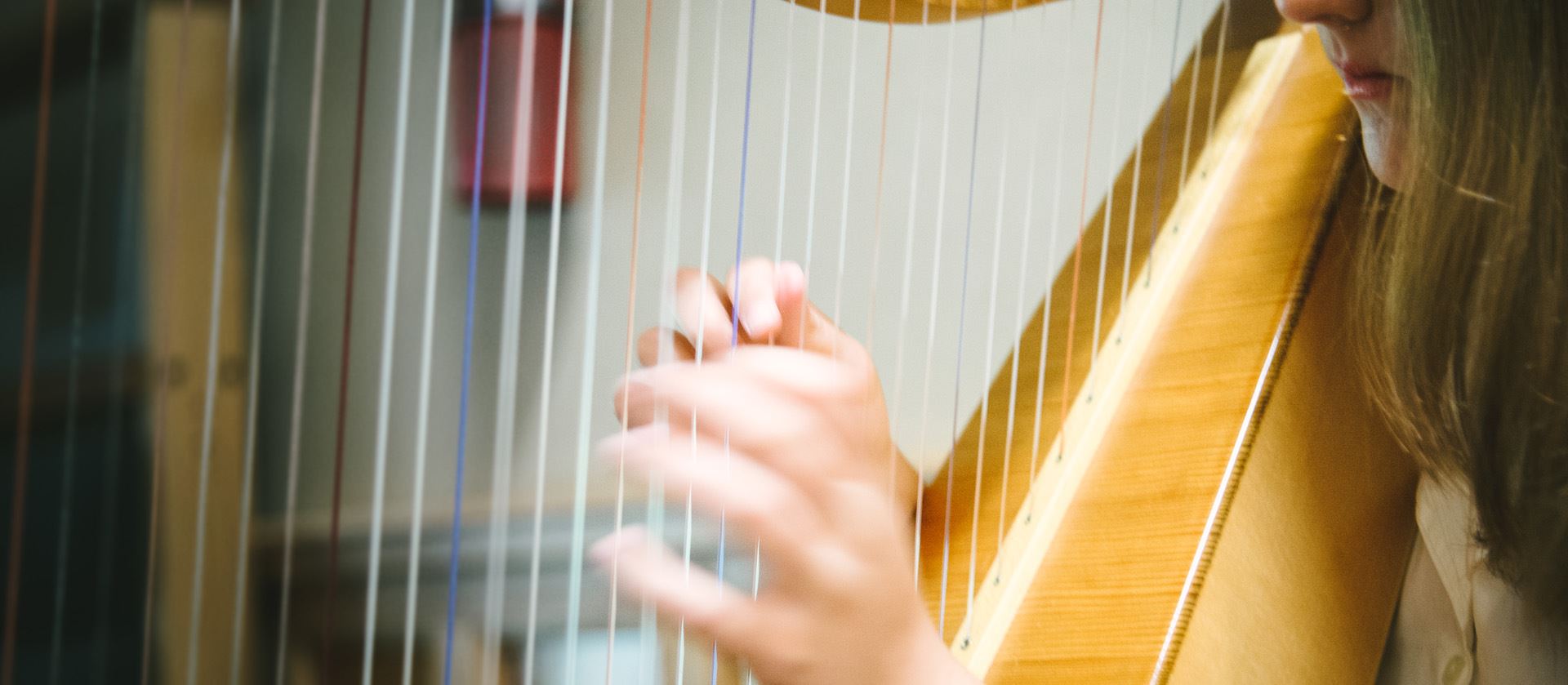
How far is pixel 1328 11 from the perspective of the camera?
73 cm

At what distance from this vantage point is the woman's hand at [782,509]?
0.40 m

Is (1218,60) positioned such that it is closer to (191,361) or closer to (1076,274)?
(1076,274)

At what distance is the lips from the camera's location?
0.75m

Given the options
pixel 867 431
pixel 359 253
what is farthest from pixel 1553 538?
pixel 359 253

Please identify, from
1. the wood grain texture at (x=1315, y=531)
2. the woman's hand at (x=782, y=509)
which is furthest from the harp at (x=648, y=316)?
the woman's hand at (x=782, y=509)

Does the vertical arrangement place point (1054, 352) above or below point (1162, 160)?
below

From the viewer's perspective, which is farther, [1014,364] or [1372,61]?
[1014,364]

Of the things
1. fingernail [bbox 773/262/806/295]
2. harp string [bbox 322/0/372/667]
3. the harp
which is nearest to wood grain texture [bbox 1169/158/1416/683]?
the harp

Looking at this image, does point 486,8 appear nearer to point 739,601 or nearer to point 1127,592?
point 739,601

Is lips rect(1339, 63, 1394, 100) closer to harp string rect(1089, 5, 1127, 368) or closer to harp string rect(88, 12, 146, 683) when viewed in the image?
harp string rect(1089, 5, 1127, 368)

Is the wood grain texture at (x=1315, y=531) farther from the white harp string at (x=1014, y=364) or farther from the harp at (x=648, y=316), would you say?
the white harp string at (x=1014, y=364)

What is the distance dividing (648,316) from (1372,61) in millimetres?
605

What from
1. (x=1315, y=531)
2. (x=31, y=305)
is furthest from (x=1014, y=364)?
(x=31, y=305)

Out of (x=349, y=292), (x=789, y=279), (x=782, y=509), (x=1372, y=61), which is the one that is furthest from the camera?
(x=1372, y=61)
